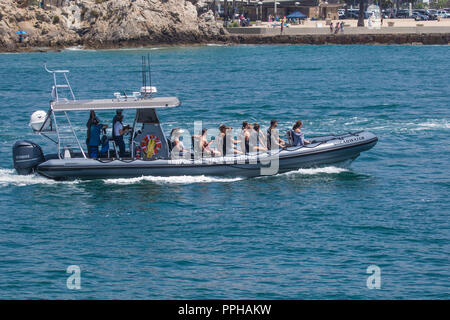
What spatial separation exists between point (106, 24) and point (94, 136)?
61.7 metres

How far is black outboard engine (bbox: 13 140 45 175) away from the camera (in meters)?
21.1

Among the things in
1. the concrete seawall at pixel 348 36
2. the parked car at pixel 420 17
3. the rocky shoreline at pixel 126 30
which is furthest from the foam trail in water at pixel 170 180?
the parked car at pixel 420 17

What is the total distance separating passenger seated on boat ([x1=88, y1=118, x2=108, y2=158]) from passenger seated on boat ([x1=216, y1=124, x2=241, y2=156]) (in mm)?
3292

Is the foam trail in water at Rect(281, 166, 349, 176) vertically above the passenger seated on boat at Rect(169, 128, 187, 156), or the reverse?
the passenger seated on boat at Rect(169, 128, 187, 156)

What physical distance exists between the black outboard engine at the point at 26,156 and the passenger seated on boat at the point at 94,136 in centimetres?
151

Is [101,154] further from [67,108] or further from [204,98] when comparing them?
[204,98]

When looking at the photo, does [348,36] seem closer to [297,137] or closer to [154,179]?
[297,137]

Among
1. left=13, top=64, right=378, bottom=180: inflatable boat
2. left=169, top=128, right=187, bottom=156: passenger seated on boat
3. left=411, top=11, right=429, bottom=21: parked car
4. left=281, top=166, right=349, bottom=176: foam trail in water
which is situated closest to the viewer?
left=13, top=64, right=378, bottom=180: inflatable boat

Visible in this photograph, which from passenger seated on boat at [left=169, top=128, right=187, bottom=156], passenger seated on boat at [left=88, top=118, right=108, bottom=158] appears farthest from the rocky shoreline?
passenger seated on boat at [left=169, top=128, right=187, bottom=156]

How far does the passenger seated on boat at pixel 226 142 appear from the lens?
21391 mm

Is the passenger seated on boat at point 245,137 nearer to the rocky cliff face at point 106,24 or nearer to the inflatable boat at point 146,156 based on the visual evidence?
the inflatable boat at point 146,156

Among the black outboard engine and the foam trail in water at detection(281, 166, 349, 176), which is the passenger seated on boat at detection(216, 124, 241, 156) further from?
the black outboard engine
